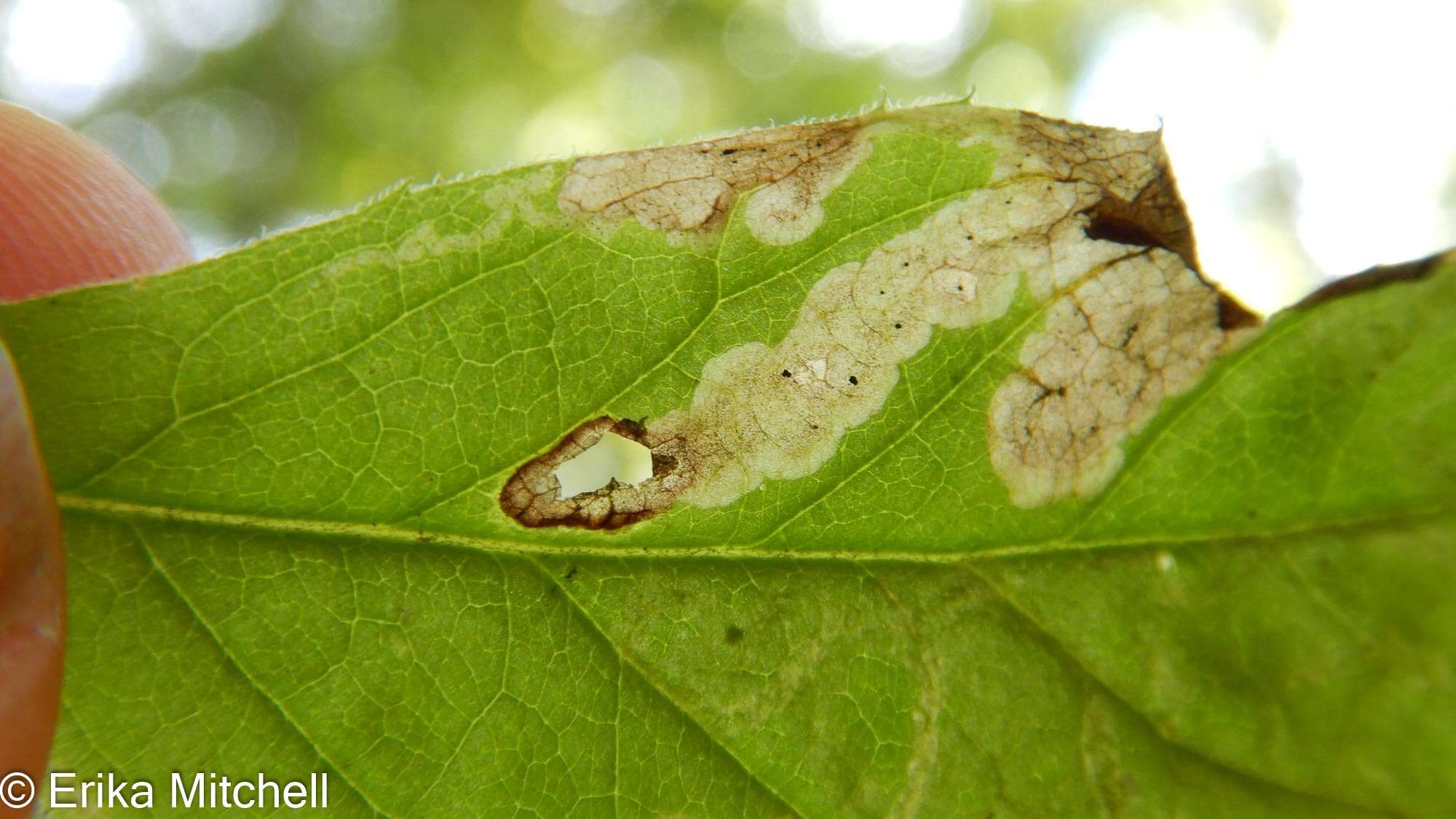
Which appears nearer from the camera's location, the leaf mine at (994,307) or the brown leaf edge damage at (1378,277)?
Result: the brown leaf edge damage at (1378,277)

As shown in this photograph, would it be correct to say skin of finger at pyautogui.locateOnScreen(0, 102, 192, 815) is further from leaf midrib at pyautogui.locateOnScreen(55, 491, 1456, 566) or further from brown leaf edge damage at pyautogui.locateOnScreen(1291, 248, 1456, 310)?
brown leaf edge damage at pyautogui.locateOnScreen(1291, 248, 1456, 310)

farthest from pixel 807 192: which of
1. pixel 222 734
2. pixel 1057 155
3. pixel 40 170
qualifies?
pixel 40 170

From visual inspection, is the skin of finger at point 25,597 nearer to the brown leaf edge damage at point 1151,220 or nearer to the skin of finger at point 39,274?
the skin of finger at point 39,274

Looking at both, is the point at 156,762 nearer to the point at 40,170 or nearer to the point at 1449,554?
the point at 40,170

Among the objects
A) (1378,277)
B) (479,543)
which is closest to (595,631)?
(479,543)

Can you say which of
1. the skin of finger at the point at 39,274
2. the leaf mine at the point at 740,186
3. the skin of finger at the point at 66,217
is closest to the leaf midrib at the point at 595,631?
the skin of finger at the point at 39,274

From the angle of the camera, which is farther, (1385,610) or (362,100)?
(362,100)

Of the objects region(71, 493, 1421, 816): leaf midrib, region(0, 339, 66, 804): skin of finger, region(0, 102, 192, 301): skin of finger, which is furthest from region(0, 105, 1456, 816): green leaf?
region(0, 102, 192, 301): skin of finger

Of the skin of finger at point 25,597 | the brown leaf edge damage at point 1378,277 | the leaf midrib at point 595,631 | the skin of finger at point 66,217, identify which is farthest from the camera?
the skin of finger at point 66,217
